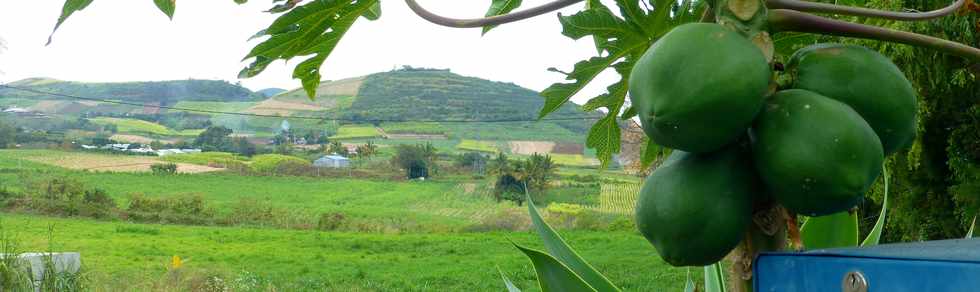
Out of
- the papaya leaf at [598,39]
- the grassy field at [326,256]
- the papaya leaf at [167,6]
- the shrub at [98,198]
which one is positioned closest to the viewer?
the papaya leaf at [598,39]

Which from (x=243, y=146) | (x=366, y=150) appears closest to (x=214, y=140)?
(x=243, y=146)

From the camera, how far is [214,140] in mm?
36062

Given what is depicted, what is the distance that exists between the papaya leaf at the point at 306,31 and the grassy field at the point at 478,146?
120 feet

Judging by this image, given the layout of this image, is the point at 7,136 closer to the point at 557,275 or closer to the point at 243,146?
the point at 243,146

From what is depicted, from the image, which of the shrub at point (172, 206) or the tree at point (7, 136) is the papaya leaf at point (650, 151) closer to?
the shrub at point (172, 206)

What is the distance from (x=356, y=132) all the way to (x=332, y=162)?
5735 millimetres


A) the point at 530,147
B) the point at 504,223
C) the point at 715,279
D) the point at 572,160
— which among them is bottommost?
the point at 504,223

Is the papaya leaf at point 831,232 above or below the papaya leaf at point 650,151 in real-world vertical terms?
below

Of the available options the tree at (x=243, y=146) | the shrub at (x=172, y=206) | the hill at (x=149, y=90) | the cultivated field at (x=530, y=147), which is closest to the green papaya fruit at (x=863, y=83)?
the shrub at (x=172, y=206)

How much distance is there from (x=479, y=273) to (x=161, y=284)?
656 centimetres

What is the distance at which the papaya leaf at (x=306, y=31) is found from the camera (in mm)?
1094

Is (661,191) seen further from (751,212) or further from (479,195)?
(479,195)

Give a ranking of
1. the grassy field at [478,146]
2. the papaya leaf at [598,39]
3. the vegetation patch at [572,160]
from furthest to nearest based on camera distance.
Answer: the grassy field at [478,146] < the vegetation patch at [572,160] < the papaya leaf at [598,39]

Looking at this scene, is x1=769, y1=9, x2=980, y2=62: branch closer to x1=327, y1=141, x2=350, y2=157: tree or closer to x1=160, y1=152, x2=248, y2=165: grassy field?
x1=160, y1=152, x2=248, y2=165: grassy field
